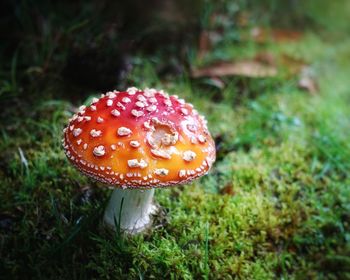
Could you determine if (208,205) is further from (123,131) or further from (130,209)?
(123,131)

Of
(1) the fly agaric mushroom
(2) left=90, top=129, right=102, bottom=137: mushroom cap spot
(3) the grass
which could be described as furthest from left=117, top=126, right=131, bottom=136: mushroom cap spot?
(3) the grass

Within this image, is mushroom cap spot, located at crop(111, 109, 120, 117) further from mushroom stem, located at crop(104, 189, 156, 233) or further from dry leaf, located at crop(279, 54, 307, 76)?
dry leaf, located at crop(279, 54, 307, 76)

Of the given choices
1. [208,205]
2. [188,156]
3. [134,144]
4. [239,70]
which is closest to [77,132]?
[134,144]

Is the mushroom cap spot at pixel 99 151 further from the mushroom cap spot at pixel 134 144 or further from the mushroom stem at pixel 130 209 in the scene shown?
the mushroom stem at pixel 130 209

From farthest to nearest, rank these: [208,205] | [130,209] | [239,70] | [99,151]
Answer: [239,70] < [208,205] < [130,209] < [99,151]

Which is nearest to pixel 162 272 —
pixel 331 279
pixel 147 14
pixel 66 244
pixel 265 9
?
pixel 66 244

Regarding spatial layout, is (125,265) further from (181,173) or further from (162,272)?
(181,173)

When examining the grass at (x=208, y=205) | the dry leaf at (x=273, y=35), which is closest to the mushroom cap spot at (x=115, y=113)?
the grass at (x=208, y=205)
